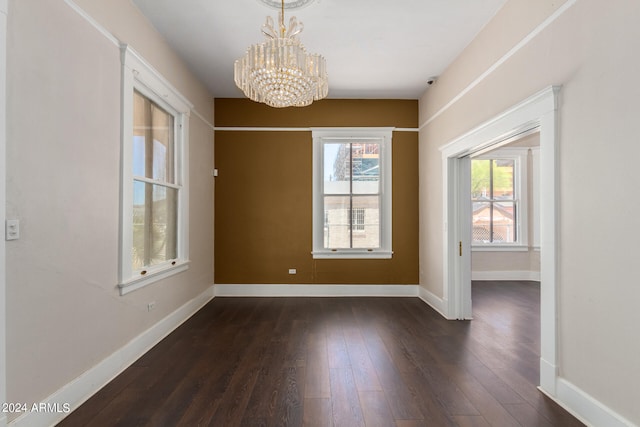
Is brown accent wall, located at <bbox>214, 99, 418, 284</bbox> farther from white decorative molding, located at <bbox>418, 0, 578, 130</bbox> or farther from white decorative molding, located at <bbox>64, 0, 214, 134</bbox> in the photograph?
white decorative molding, located at <bbox>64, 0, 214, 134</bbox>

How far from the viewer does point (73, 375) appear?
7.27ft

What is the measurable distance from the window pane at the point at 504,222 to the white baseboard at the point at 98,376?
622 cm

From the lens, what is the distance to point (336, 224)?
5398 millimetres

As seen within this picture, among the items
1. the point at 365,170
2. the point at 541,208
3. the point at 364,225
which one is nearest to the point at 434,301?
the point at 364,225

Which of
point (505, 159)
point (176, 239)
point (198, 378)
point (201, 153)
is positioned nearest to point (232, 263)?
point (176, 239)

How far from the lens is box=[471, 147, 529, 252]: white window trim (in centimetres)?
684

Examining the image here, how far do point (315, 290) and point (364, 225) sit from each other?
130cm

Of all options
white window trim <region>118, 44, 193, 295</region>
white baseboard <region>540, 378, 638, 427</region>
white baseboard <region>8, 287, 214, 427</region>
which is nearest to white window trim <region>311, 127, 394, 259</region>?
white window trim <region>118, 44, 193, 295</region>

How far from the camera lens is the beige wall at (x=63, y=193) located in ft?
5.98

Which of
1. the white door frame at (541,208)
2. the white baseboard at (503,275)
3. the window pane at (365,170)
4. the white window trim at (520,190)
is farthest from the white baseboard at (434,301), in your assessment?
the white window trim at (520,190)

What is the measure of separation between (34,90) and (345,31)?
105 inches

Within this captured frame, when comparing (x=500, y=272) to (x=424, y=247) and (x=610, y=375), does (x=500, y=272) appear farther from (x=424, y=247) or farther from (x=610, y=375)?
(x=610, y=375)

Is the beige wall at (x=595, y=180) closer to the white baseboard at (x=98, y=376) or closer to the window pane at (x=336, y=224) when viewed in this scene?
the window pane at (x=336, y=224)

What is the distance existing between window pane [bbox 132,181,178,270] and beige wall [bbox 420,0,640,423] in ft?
11.3
